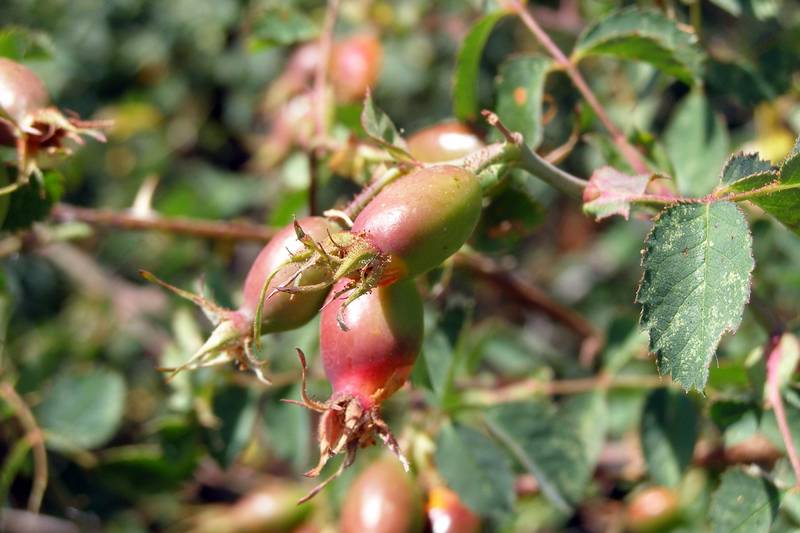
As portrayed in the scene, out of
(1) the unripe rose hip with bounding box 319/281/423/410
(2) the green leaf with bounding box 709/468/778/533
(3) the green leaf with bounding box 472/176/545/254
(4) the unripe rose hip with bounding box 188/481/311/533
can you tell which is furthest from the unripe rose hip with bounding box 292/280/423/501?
(4) the unripe rose hip with bounding box 188/481/311/533

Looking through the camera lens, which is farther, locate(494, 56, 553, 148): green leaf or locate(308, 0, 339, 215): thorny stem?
locate(308, 0, 339, 215): thorny stem

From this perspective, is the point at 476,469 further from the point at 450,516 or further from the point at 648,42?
the point at 648,42

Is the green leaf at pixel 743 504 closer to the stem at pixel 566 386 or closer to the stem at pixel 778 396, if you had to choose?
the stem at pixel 778 396

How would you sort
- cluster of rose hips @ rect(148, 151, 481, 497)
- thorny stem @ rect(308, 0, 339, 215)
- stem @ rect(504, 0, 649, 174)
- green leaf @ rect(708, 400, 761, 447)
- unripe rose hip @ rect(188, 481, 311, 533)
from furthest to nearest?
unripe rose hip @ rect(188, 481, 311, 533), thorny stem @ rect(308, 0, 339, 215), stem @ rect(504, 0, 649, 174), green leaf @ rect(708, 400, 761, 447), cluster of rose hips @ rect(148, 151, 481, 497)

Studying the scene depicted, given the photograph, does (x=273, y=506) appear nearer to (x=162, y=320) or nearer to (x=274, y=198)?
(x=162, y=320)

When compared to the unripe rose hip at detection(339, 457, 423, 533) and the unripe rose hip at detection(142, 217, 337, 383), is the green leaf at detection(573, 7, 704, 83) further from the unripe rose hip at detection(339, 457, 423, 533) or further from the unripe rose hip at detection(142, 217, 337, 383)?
the unripe rose hip at detection(339, 457, 423, 533)

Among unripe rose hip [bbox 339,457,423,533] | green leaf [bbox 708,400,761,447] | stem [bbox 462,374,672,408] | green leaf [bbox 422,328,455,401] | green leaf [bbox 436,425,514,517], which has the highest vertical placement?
green leaf [bbox 708,400,761,447]

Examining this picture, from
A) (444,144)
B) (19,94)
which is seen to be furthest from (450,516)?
(19,94)

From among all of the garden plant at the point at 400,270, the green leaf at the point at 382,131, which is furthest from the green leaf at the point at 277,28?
the green leaf at the point at 382,131
